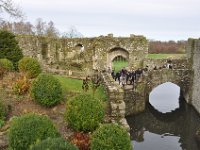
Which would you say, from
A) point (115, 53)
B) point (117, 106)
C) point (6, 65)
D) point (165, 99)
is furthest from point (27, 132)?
point (165, 99)

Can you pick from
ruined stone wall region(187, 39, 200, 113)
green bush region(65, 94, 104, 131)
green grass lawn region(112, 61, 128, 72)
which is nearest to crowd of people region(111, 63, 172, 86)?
ruined stone wall region(187, 39, 200, 113)

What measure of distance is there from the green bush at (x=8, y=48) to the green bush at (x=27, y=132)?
12.0 metres

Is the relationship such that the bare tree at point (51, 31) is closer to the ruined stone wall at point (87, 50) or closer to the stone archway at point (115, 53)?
the ruined stone wall at point (87, 50)

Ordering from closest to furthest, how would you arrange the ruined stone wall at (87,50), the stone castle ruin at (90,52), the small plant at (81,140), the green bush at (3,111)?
the small plant at (81,140) < the green bush at (3,111) < the stone castle ruin at (90,52) < the ruined stone wall at (87,50)

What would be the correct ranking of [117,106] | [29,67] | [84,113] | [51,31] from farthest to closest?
1. [51,31]
2. [29,67]
3. [117,106]
4. [84,113]

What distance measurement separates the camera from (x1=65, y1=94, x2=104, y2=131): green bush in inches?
568

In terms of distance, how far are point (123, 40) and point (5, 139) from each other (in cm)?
2610

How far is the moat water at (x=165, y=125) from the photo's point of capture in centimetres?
2562

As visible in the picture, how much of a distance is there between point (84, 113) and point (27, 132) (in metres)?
3.04

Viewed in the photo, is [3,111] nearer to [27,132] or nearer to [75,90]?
[27,132]

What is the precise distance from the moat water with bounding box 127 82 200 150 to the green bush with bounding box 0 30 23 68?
420 inches

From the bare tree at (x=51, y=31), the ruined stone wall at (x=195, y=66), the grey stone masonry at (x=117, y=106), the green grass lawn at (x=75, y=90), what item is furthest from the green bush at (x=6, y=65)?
the bare tree at (x=51, y=31)

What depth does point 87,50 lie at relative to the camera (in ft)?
130

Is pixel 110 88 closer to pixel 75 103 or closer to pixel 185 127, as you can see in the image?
pixel 75 103
